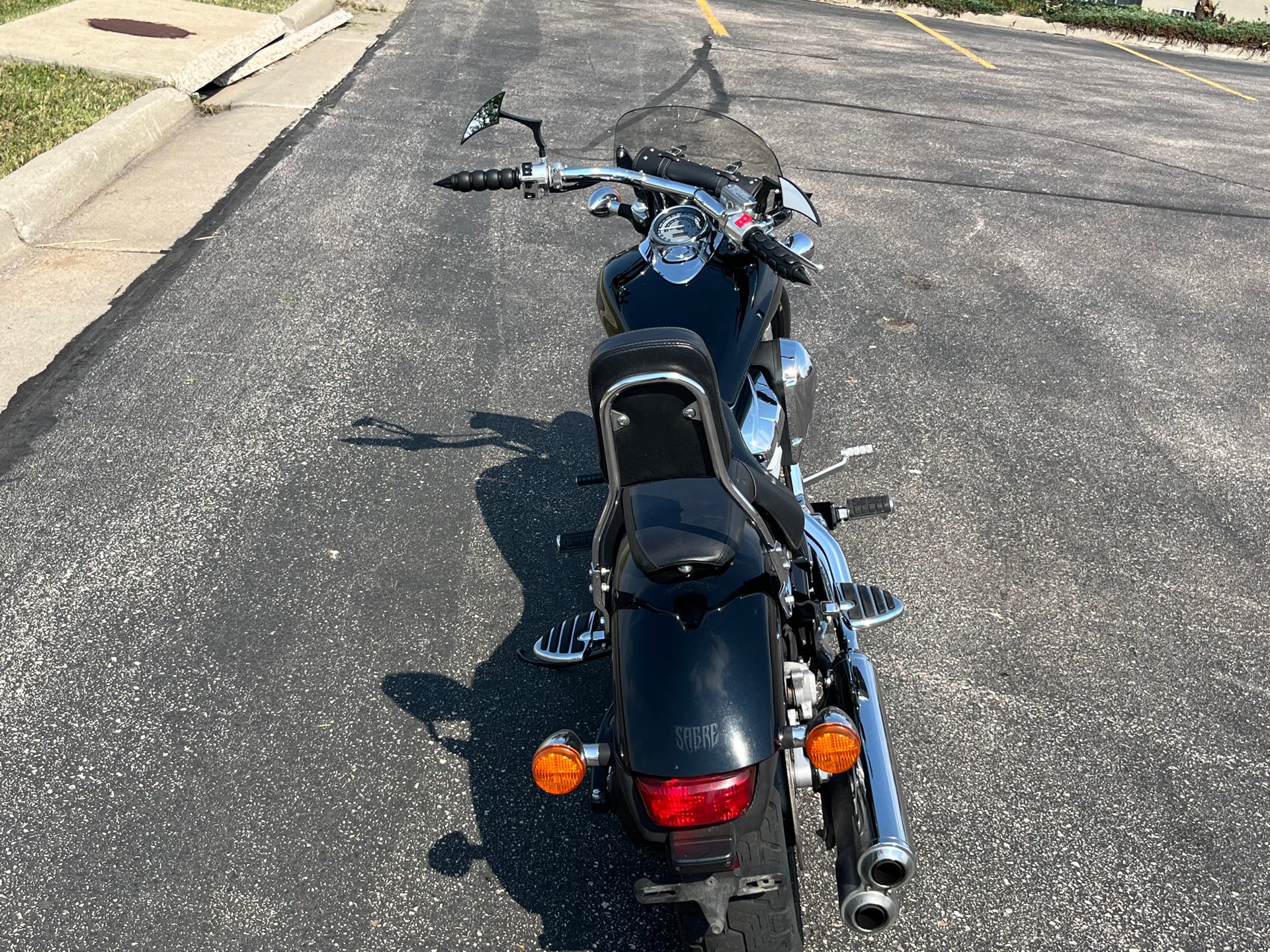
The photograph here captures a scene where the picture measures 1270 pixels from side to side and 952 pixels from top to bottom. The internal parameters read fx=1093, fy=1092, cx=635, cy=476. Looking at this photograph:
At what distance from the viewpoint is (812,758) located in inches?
97.0

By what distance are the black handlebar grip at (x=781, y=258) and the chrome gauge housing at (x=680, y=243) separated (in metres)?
0.43

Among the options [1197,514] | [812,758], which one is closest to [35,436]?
[812,758]

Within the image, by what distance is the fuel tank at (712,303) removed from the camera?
359 cm

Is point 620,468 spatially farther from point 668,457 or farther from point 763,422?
point 763,422

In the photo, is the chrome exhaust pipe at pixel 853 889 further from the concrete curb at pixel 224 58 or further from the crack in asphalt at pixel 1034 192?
the concrete curb at pixel 224 58

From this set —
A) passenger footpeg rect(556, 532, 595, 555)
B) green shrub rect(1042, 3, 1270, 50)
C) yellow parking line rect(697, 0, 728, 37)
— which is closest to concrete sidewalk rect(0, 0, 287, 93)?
yellow parking line rect(697, 0, 728, 37)

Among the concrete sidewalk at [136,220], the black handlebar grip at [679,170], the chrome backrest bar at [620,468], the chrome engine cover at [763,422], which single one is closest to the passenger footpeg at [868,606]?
the chrome backrest bar at [620,468]

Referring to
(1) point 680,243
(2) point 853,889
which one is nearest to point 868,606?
(2) point 853,889

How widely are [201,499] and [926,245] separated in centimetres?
536

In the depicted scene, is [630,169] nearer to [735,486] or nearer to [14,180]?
Result: [735,486]

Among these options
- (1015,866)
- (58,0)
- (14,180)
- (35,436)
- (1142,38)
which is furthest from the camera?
(1142,38)

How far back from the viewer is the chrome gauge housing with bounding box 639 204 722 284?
12.4ft

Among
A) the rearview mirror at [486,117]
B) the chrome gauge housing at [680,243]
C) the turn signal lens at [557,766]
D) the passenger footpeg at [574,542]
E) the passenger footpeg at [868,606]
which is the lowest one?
the passenger footpeg at [574,542]

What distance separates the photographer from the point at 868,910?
2463 mm
